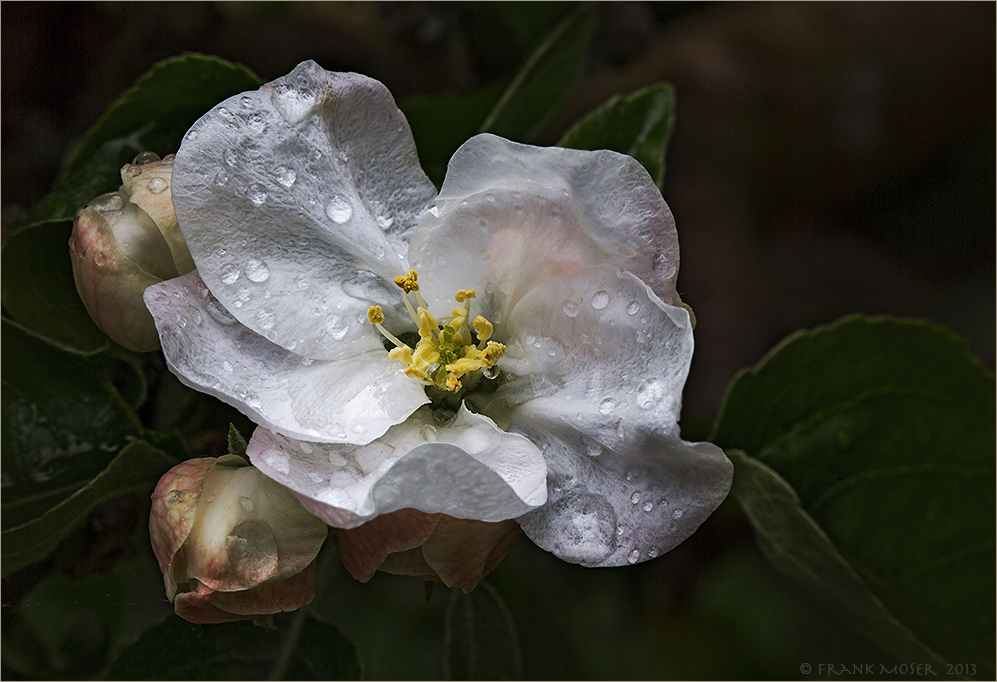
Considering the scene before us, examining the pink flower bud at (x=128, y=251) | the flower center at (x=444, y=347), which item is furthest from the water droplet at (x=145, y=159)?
the flower center at (x=444, y=347)

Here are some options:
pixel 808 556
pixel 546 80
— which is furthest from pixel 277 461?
pixel 546 80

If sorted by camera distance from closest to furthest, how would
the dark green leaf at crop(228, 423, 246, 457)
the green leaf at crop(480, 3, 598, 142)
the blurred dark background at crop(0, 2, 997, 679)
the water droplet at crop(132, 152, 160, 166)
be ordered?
the dark green leaf at crop(228, 423, 246, 457)
the water droplet at crop(132, 152, 160, 166)
the green leaf at crop(480, 3, 598, 142)
the blurred dark background at crop(0, 2, 997, 679)

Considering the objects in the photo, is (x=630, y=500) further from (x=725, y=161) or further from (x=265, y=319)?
(x=725, y=161)

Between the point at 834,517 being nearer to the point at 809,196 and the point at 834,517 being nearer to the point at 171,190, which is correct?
the point at 171,190

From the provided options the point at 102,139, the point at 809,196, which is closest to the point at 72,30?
the point at 102,139

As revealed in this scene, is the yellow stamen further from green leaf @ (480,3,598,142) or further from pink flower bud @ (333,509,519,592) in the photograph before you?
green leaf @ (480,3,598,142)

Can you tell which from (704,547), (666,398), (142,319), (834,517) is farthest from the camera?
(704,547)

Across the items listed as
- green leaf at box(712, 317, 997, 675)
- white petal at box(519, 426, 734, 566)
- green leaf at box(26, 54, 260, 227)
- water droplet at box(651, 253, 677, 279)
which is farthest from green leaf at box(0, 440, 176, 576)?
green leaf at box(712, 317, 997, 675)

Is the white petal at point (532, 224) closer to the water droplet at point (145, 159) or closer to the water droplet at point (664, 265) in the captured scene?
the water droplet at point (664, 265)
